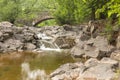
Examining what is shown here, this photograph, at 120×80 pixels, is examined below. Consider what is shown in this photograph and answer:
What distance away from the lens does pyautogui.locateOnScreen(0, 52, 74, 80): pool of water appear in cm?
1689

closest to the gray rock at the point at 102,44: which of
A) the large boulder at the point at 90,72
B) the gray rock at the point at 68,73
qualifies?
the large boulder at the point at 90,72

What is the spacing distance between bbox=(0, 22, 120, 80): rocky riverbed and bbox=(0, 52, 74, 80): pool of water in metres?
1.32

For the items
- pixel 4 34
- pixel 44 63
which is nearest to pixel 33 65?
pixel 44 63

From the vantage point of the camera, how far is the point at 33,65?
19.3 meters

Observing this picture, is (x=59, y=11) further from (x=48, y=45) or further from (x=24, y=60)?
(x=24, y=60)

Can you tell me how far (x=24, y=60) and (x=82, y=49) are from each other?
4.53m

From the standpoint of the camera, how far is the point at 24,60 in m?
21.7

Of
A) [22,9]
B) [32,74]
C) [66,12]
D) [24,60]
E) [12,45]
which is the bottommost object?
[22,9]

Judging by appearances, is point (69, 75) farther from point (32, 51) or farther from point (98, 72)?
point (32, 51)

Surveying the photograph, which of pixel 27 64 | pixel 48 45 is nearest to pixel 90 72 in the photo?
pixel 27 64

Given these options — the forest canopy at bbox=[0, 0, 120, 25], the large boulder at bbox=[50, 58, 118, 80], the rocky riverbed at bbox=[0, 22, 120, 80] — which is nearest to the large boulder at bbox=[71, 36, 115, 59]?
the rocky riverbed at bbox=[0, 22, 120, 80]

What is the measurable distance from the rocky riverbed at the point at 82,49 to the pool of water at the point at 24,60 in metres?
1.32

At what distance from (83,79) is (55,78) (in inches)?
64.5

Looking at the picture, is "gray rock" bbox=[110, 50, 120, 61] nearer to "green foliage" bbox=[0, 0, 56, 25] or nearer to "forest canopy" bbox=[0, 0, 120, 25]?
"forest canopy" bbox=[0, 0, 120, 25]
